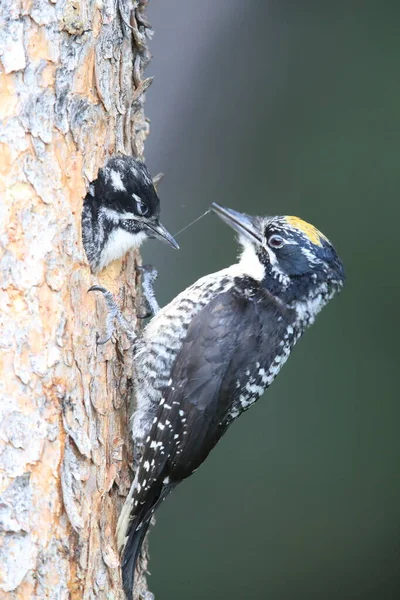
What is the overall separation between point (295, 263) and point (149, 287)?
589 millimetres

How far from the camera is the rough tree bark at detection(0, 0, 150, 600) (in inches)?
89.6

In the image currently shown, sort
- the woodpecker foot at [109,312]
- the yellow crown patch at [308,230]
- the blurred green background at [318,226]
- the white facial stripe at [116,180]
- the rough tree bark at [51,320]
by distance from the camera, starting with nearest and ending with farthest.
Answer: the rough tree bark at [51,320], the woodpecker foot at [109,312], the white facial stripe at [116,180], the yellow crown patch at [308,230], the blurred green background at [318,226]

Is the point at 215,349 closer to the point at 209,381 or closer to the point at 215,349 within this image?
the point at 215,349

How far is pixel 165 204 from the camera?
4.25 m

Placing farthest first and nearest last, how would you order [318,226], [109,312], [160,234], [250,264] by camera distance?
[318,226], [250,264], [160,234], [109,312]

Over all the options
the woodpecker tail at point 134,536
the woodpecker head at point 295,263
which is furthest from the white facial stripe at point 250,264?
the woodpecker tail at point 134,536

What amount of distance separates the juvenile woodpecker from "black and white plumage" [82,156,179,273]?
30 cm

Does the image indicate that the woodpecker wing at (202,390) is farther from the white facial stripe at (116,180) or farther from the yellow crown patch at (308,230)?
the white facial stripe at (116,180)

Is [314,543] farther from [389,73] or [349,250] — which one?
[389,73]

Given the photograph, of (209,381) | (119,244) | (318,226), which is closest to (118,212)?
(119,244)

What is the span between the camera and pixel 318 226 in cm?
424

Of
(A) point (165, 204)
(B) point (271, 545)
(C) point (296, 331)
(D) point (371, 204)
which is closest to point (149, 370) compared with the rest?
(C) point (296, 331)

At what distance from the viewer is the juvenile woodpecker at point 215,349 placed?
112 inches

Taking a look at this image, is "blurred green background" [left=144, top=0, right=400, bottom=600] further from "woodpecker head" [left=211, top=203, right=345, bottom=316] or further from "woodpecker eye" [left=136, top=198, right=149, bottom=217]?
"woodpecker eye" [left=136, top=198, right=149, bottom=217]
